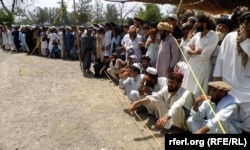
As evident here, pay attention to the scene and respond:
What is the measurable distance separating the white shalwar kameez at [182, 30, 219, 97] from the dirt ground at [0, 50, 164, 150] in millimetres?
852

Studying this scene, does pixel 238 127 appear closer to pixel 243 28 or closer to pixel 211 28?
pixel 243 28

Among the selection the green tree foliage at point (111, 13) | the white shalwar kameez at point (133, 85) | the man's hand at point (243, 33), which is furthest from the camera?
the green tree foliage at point (111, 13)

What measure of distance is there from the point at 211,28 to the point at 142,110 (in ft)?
6.78

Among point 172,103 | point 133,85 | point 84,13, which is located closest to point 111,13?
point 84,13

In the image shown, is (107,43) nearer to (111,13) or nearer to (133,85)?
(133,85)

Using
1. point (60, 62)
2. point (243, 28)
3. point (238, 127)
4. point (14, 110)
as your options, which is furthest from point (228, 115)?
point (60, 62)

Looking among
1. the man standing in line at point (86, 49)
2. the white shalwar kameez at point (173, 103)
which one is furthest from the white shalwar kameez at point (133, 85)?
the man standing in line at point (86, 49)

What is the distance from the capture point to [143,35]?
764 centimetres

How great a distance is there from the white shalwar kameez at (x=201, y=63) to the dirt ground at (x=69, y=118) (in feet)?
2.80

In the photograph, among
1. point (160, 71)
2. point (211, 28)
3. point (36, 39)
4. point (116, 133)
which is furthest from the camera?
point (36, 39)

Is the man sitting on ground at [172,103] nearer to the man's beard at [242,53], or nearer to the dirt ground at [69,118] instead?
the dirt ground at [69,118]

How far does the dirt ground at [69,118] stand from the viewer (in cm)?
453

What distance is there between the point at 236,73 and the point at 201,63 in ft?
2.18

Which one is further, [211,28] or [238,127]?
[211,28]
